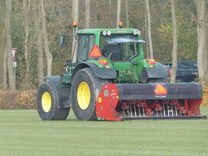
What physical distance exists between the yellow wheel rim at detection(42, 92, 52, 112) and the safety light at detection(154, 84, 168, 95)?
12.6 ft

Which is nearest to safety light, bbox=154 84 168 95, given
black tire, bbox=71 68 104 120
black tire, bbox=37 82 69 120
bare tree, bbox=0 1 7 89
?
black tire, bbox=71 68 104 120

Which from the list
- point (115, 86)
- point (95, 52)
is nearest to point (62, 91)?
point (95, 52)

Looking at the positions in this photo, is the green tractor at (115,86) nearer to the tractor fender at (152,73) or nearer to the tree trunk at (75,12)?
the tractor fender at (152,73)

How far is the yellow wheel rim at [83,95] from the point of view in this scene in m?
23.0

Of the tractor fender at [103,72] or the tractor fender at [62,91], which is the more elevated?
the tractor fender at [103,72]

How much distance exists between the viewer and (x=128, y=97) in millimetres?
21672

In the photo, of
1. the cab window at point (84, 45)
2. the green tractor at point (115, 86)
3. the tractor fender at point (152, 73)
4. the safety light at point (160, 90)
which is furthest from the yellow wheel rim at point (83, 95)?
the safety light at point (160, 90)

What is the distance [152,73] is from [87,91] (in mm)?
1789

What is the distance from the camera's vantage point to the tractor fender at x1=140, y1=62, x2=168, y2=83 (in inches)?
907

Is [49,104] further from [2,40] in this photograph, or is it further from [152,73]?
[2,40]

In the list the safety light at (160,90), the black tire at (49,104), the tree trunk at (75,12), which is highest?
the tree trunk at (75,12)

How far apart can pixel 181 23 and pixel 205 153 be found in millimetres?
52256

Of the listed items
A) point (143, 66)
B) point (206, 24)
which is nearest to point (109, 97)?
point (143, 66)

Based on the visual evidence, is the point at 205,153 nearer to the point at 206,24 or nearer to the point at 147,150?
the point at 147,150
